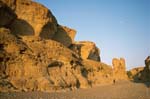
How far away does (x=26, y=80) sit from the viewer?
21531 millimetres

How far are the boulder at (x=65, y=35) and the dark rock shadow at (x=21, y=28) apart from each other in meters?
8.96

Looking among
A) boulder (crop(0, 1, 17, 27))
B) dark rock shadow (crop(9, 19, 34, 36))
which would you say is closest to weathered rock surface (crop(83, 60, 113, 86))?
dark rock shadow (crop(9, 19, 34, 36))

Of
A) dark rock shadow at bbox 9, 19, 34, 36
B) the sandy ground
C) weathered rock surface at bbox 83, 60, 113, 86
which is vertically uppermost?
dark rock shadow at bbox 9, 19, 34, 36

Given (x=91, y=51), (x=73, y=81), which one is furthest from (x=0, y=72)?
(x=91, y=51)

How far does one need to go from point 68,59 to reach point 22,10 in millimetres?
12379

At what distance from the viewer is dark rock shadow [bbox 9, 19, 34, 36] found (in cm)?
3309

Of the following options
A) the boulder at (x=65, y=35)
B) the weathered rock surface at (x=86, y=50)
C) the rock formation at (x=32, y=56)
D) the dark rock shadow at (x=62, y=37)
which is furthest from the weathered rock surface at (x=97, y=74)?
the weathered rock surface at (x=86, y=50)

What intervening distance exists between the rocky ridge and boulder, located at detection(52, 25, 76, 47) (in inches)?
8.7

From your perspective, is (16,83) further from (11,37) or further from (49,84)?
(11,37)

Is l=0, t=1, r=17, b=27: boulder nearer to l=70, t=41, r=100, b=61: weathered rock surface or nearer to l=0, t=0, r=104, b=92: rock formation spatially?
l=0, t=0, r=104, b=92: rock formation

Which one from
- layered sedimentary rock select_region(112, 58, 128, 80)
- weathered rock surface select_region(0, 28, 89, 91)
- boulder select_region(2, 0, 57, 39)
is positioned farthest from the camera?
layered sedimentary rock select_region(112, 58, 128, 80)

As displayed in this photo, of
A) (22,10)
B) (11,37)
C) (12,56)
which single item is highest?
(22,10)

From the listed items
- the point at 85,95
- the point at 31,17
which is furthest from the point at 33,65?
the point at 31,17

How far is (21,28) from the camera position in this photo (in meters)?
34.0
